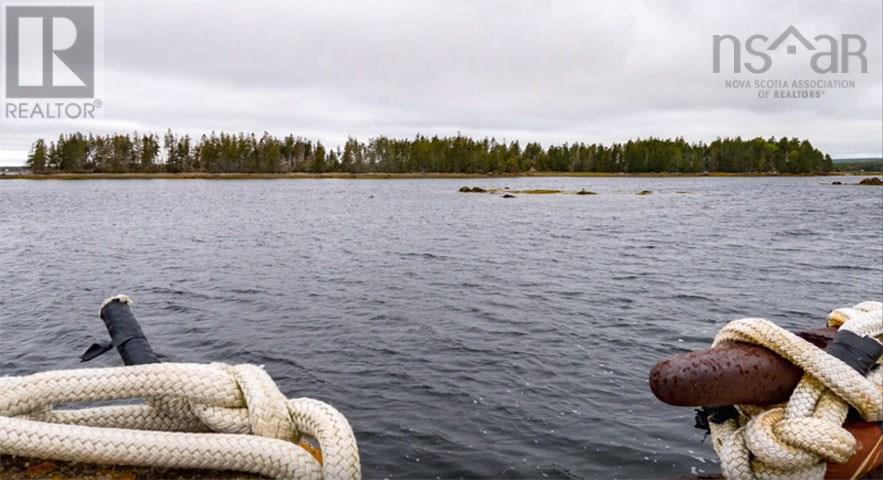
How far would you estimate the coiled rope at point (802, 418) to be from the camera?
3.06 meters

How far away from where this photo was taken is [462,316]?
531 inches

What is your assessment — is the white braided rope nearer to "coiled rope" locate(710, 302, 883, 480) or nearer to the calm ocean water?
"coiled rope" locate(710, 302, 883, 480)

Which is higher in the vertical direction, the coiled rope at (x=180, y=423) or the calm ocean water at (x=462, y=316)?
the coiled rope at (x=180, y=423)

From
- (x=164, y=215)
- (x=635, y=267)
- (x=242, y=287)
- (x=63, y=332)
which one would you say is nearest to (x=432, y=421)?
(x=63, y=332)

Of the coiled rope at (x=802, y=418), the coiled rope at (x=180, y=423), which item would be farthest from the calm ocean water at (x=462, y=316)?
the coiled rope at (x=180, y=423)

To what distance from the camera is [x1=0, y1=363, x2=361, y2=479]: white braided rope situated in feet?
9.27

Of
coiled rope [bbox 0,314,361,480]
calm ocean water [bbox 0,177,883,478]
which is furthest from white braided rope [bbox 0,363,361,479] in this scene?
calm ocean water [bbox 0,177,883,478]

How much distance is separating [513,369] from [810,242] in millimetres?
23215

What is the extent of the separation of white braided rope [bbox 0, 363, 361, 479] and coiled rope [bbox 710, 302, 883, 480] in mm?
2070

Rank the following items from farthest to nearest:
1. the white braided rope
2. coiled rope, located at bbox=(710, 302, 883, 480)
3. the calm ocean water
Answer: the calm ocean water
coiled rope, located at bbox=(710, 302, 883, 480)
the white braided rope

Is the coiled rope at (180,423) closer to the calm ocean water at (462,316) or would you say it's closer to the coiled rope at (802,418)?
the coiled rope at (802,418)

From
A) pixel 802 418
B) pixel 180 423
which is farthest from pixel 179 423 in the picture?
pixel 802 418

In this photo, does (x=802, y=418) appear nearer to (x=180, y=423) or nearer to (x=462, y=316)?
(x=180, y=423)

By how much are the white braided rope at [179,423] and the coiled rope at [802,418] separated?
2070 millimetres
